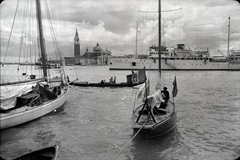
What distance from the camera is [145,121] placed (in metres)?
9.19

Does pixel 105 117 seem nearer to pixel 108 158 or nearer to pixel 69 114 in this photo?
pixel 69 114

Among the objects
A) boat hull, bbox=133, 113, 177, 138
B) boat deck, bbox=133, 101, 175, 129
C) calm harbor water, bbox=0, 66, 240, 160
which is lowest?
calm harbor water, bbox=0, 66, 240, 160

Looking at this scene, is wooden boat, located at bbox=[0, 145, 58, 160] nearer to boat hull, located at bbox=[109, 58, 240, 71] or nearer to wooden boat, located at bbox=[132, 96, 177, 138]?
wooden boat, located at bbox=[132, 96, 177, 138]

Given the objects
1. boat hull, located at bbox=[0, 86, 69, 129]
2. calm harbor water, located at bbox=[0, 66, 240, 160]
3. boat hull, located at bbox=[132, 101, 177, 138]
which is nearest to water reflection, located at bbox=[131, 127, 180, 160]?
calm harbor water, located at bbox=[0, 66, 240, 160]

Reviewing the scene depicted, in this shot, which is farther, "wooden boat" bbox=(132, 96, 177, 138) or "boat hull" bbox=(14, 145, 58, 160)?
"wooden boat" bbox=(132, 96, 177, 138)

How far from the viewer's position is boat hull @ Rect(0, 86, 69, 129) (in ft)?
34.9

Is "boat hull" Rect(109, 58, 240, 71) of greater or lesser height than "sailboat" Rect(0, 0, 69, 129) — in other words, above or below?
above

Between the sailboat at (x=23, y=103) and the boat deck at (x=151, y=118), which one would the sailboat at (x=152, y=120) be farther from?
the sailboat at (x=23, y=103)

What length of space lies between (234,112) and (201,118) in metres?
3.90

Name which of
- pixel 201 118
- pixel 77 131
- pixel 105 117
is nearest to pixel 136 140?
pixel 77 131

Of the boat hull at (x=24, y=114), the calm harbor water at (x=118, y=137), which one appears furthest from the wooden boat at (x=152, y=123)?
the boat hull at (x=24, y=114)

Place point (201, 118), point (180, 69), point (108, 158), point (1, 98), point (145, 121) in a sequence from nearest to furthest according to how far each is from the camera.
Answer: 1. point (108, 158)
2. point (145, 121)
3. point (1, 98)
4. point (201, 118)
5. point (180, 69)

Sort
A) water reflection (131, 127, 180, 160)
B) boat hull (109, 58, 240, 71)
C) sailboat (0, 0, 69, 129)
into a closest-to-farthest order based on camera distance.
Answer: water reflection (131, 127, 180, 160)
sailboat (0, 0, 69, 129)
boat hull (109, 58, 240, 71)

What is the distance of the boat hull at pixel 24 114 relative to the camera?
34.9ft
